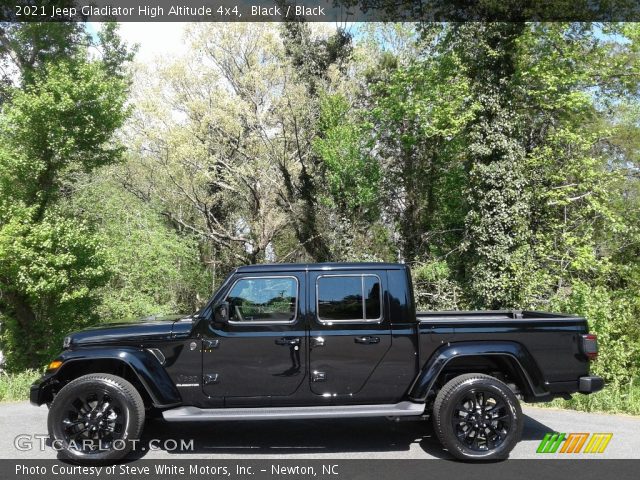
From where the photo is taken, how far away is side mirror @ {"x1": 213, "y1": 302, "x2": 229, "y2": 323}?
5309 mm

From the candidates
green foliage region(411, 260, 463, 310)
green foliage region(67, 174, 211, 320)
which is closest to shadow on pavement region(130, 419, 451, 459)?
green foliage region(67, 174, 211, 320)

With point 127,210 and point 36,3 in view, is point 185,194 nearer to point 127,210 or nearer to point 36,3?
point 127,210

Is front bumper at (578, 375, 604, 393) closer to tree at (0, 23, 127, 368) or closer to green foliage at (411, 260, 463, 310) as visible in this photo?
tree at (0, 23, 127, 368)

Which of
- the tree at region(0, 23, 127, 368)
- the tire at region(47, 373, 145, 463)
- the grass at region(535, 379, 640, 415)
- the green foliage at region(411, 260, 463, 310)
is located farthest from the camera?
the green foliage at region(411, 260, 463, 310)

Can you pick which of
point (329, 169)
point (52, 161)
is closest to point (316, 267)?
point (52, 161)

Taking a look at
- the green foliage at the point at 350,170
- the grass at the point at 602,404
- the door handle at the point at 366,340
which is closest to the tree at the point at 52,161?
the green foliage at the point at 350,170

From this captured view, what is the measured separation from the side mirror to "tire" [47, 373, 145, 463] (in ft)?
3.36

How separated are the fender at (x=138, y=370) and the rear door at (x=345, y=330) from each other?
1396 mm

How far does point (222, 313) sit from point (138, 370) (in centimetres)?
95

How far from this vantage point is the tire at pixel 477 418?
512 centimetres

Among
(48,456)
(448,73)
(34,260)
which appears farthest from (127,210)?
(48,456)

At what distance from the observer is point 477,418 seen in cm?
520

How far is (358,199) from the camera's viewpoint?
25.1m

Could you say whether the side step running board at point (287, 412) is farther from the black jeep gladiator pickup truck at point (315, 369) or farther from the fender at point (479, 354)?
the fender at point (479, 354)
